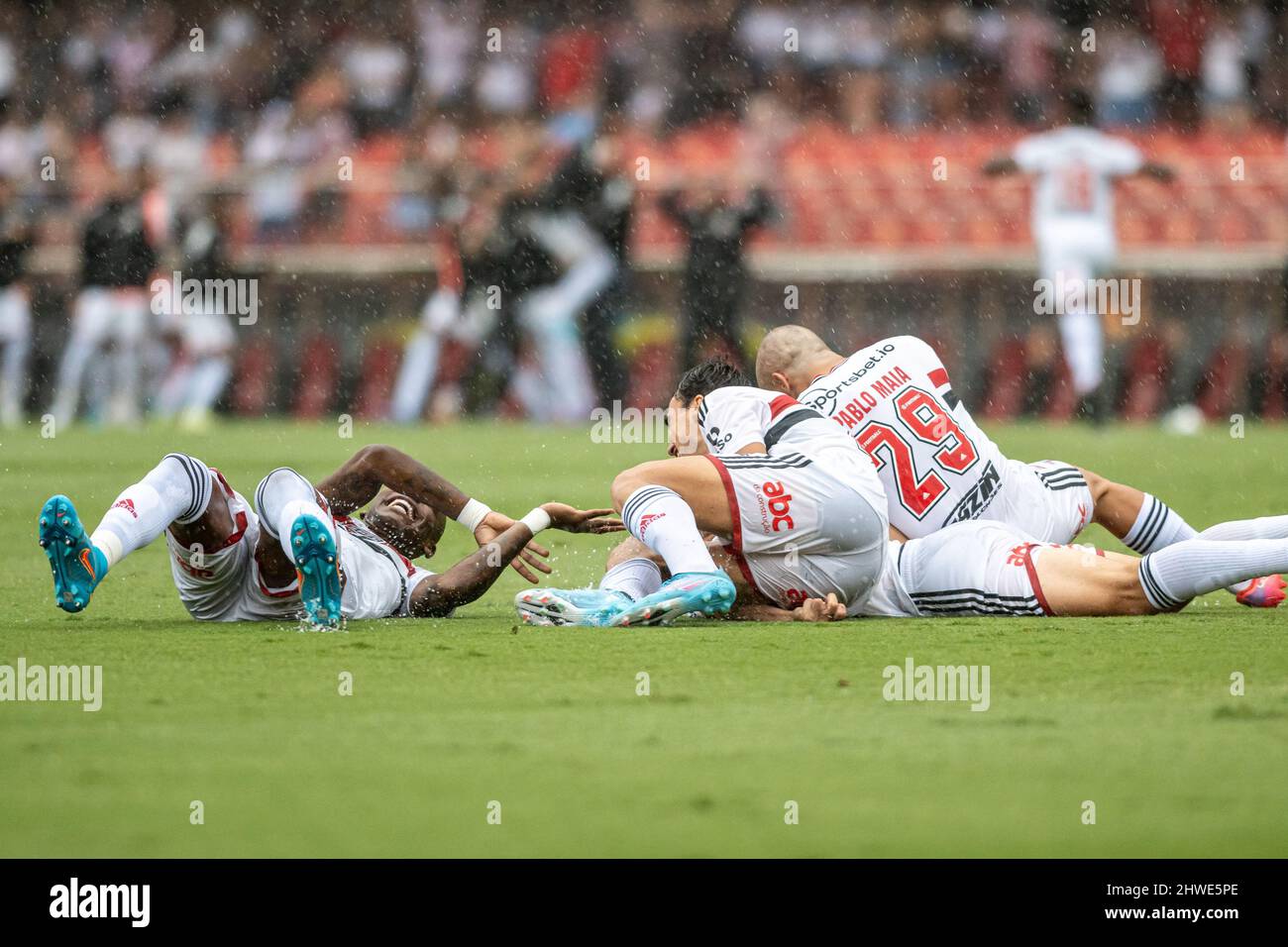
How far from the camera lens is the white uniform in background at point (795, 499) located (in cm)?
615

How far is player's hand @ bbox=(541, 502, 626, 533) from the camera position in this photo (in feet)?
21.0

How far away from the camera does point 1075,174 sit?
53.7ft

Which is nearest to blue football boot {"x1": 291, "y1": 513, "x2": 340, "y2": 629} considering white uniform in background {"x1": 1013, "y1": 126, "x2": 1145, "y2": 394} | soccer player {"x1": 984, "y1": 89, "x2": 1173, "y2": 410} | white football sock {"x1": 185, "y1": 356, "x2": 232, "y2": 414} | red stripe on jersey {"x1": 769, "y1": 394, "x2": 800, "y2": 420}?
red stripe on jersey {"x1": 769, "y1": 394, "x2": 800, "y2": 420}

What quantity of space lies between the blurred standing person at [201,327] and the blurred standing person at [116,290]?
1.34ft

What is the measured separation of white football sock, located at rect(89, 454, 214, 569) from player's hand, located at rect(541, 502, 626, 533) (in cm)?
111

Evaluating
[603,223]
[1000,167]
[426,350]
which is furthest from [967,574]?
[426,350]

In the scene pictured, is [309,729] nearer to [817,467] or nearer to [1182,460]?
[817,467]

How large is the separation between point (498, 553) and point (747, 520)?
2.66 feet

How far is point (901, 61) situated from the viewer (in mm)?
22906

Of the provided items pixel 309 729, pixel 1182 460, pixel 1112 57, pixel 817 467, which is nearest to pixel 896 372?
pixel 817 467

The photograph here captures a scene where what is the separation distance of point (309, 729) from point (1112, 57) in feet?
62.9

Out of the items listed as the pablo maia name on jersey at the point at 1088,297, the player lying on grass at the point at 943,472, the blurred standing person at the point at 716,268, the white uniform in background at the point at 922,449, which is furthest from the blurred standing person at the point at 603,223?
the white uniform in background at the point at 922,449
